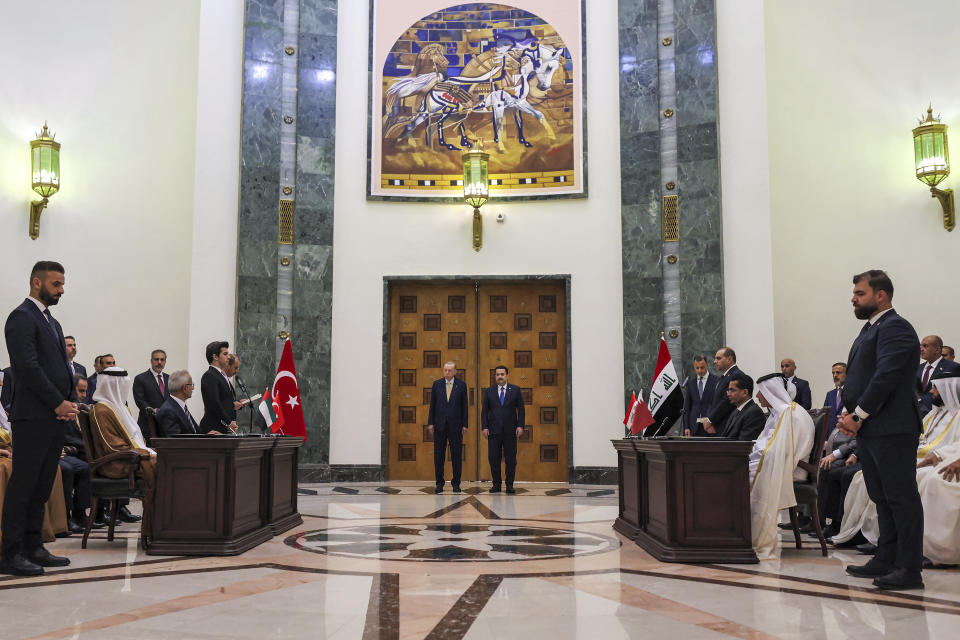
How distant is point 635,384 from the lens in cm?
1074

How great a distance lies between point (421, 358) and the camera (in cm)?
1152

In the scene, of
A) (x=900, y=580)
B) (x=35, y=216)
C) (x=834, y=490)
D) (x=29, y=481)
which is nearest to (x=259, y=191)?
(x=35, y=216)

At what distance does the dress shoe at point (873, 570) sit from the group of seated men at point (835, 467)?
67cm

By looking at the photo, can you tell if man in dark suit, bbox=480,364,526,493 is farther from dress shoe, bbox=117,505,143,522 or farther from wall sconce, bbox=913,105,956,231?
wall sconce, bbox=913,105,956,231

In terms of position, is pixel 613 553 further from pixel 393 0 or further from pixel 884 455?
pixel 393 0

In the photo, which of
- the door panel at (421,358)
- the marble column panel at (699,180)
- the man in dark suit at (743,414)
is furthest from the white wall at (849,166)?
the man in dark suit at (743,414)

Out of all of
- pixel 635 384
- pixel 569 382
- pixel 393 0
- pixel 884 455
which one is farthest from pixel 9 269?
pixel 884 455

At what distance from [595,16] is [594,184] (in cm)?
232

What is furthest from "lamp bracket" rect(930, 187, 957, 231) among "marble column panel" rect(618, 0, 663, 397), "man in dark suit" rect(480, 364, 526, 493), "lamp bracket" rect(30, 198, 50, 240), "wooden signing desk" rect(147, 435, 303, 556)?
"lamp bracket" rect(30, 198, 50, 240)

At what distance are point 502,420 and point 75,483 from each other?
4866 millimetres

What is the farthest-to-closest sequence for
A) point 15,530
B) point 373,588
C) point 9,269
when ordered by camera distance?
point 9,269, point 15,530, point 373,588

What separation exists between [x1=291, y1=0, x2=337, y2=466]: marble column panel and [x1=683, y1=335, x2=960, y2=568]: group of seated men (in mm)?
5877

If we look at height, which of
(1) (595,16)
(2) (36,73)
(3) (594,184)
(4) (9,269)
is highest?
(1) (595,16)

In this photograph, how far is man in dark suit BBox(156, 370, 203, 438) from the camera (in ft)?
19.5
